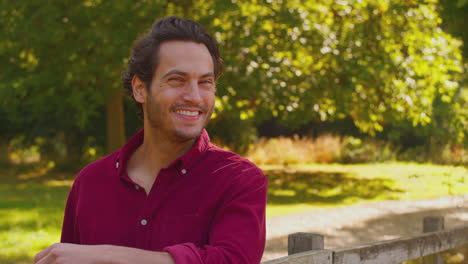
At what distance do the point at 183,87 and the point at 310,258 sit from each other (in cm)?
164

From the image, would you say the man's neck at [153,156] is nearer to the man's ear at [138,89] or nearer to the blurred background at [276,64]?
the man's ear at [138,89]

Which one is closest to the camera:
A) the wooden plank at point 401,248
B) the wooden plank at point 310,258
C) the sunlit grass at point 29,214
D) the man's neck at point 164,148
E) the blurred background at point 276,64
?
the man's neck at point 164,148

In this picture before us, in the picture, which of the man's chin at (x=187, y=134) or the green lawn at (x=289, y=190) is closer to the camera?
the man's chin at (x=187, y=134)

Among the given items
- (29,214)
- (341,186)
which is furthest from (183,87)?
(341,186)

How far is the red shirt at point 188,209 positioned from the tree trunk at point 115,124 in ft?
48.5

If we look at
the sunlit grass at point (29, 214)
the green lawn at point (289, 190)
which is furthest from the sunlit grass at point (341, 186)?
the sunlit grass at point (29, 214)

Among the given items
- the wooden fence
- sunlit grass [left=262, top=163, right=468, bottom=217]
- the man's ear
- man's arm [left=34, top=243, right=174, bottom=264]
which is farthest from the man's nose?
sunlit grass [left=262, top=163, right=468, bottom=217]

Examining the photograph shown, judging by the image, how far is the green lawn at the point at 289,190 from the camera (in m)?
8.16

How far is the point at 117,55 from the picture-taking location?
1363cm

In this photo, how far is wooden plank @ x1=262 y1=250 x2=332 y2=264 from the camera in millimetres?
3178

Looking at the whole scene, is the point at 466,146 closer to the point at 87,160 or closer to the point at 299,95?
the point at 299,95

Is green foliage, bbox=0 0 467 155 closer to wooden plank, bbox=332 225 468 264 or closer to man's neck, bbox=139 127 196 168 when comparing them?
wooden plank, bbox=332 225 468 264

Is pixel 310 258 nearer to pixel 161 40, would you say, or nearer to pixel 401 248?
pixel 401 248

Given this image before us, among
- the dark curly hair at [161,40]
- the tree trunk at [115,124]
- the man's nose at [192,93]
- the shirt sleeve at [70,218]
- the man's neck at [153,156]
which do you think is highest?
the dark curly hair at [161,40]
